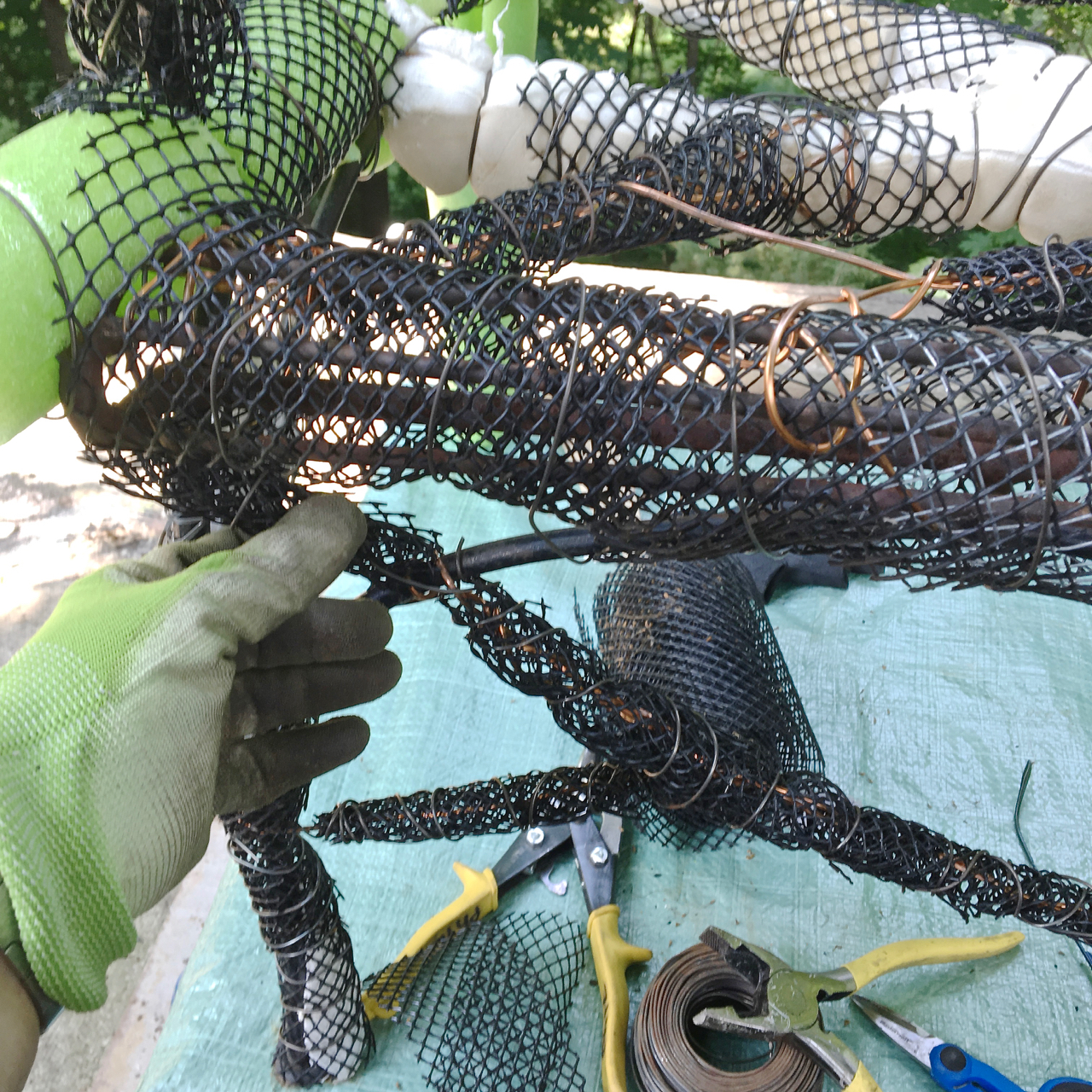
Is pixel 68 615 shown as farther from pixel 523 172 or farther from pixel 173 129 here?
pixel 523 172

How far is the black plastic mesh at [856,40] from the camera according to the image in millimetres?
937

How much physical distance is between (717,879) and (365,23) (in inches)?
38.6

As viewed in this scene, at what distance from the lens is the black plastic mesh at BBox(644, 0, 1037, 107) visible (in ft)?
3.07

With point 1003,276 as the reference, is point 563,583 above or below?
below

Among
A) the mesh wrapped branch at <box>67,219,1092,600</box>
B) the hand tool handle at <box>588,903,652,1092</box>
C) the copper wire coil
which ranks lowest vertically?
the hand tool handle at <box>588,903,652,1092</box>

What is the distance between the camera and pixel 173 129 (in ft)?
1.81

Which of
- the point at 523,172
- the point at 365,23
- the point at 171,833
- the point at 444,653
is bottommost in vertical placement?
the point at 444,653

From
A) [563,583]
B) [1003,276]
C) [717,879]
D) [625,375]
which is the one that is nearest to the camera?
[625,375]

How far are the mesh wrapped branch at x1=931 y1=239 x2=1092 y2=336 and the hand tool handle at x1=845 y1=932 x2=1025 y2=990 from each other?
62cm

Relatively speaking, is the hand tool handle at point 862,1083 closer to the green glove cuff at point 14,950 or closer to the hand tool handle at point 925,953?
the hand tool handle at point 925,953

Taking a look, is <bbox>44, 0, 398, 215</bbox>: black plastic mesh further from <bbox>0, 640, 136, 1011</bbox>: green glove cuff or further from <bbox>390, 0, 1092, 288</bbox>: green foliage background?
<bbox>390, 0, 1092, 288</bbox>: green foliage background

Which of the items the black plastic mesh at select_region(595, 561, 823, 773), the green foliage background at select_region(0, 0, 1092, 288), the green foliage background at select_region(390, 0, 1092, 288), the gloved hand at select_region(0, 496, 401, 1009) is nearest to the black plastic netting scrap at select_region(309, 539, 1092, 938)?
the black plastic mesh at select_region(595, 561, 823, 773)

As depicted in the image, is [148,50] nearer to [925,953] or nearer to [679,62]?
[925,953]

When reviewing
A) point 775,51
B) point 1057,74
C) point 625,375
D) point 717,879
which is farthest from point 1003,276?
point 717,879
